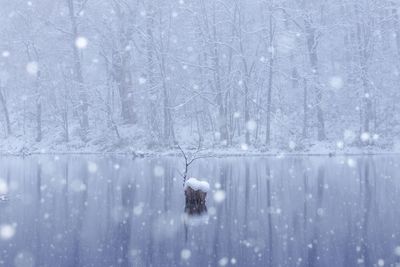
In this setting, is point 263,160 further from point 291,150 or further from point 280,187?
point 280,187

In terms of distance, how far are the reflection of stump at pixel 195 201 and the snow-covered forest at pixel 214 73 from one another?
75.9 ft

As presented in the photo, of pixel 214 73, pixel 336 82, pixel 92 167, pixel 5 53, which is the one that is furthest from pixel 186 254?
pixel 5 53

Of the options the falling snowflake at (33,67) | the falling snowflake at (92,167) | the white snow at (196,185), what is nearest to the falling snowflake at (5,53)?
the falling snowflake at (33,67)

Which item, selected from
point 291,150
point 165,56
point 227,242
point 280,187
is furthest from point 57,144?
point 227,242

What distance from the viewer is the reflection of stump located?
15273 mm

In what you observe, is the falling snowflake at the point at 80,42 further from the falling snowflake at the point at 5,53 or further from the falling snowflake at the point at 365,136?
the falling snowflake at the point at 365,136

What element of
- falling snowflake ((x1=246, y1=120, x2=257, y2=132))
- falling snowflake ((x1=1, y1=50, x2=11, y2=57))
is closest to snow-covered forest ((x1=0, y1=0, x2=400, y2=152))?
falling snowflake ((x1=246, y1=120, x2=257, y2=132))

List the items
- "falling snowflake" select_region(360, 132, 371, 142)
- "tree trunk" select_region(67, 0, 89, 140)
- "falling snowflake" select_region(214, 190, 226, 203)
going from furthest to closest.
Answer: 1. "tree trunk" select_region(67, 0, 89, 140)
2. "falling snowflake" select_region(360, 132, 371, 142)
3. "falling snowflake" select_region(214, 190, 226, 203)

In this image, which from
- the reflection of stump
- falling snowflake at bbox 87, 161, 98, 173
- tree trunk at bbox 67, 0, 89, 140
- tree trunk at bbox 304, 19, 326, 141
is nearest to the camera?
the reflection of stump

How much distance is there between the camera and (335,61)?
167 ft

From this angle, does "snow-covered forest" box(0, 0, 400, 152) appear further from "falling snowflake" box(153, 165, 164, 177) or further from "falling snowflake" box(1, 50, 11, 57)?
"falling snowflake" box(153, 165, 164, 177)

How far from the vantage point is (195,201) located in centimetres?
1532

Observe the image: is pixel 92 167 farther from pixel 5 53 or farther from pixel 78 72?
pixel 5 53

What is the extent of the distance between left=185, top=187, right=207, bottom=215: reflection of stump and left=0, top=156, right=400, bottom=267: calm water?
42cm
